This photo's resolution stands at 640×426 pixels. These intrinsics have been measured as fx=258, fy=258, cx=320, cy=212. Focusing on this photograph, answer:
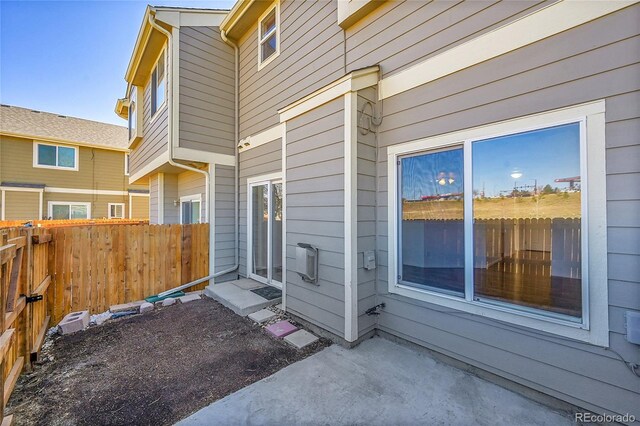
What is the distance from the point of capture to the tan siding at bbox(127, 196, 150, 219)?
49.9 feet

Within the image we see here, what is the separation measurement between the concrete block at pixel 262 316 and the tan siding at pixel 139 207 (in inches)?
591

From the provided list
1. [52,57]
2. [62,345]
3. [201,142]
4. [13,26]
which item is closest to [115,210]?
[52,57]

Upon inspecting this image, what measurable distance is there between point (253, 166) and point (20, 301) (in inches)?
148

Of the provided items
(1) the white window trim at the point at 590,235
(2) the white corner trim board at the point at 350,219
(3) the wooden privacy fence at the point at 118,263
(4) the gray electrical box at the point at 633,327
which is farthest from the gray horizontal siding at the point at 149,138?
(4) the gray electrical box at the point at 633,327

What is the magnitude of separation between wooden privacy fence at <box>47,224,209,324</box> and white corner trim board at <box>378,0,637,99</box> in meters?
4.85

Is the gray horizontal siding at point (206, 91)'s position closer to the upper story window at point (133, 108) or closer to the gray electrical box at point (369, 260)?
the upper story window at point (133, 108)

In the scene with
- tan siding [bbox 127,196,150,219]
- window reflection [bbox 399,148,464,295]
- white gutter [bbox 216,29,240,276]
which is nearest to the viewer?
window reflection [bbox 399,148,464,295]

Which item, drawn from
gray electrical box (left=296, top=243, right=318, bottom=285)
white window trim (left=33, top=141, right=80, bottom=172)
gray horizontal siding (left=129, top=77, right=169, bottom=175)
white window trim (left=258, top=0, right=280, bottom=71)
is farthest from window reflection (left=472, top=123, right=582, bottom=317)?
white window trim (left=33, top=141, right=80, bottom=172)

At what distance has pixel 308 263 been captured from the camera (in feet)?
11.1

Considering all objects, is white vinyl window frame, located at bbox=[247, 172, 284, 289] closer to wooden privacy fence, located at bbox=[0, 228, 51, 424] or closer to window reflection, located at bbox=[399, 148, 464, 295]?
window reflection, located at bbox=[399, 148, 464, 295]

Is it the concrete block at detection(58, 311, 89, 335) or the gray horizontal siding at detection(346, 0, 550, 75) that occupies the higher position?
the gray horizontal siding at detection(346, 0, 550, 75)

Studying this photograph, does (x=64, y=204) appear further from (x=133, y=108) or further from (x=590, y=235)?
(x=590, y=235)

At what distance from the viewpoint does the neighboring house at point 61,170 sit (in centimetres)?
1209

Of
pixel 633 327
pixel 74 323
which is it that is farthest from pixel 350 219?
pixel 74 323
